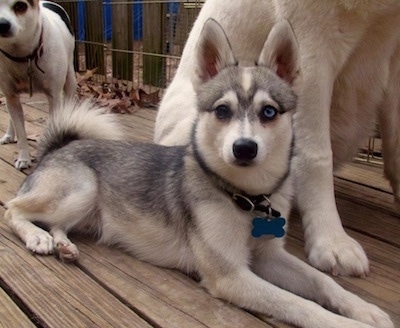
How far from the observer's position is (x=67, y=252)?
1632mm

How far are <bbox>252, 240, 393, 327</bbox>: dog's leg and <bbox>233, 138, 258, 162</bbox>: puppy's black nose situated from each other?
1.08ft

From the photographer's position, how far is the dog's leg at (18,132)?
274 centimetres

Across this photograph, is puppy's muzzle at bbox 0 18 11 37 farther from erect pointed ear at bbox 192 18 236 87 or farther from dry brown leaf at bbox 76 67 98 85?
dry brown leaf at bbox 76 67 98 85

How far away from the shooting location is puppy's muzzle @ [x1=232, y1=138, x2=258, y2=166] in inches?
52.9

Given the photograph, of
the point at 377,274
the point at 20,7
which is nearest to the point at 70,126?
the point at 377,274

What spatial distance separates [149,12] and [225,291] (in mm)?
3566

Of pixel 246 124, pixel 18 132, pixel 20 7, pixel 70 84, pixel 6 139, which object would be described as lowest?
pixel 6 139

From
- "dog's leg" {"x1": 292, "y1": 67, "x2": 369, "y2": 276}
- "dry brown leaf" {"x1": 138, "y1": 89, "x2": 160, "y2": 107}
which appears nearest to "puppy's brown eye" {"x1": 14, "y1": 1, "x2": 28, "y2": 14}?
"dry brown leaf" {"x1": 138, "y1": 89, "x2": 160, "y2": 107}

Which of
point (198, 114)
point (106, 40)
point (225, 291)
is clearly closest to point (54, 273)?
point (225, 291)

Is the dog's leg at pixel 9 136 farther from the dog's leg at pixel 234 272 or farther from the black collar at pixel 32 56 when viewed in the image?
the dog's leg at pixel 234 272

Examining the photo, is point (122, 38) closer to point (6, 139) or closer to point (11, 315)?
point (6, 139)

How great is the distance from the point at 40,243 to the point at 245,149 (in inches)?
30.5

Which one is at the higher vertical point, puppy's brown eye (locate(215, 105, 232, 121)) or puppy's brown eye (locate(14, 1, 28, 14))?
puppy's brown eye (locate(14, 1, 28, 14))

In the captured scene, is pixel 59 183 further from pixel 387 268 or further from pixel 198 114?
pixel 387 268
